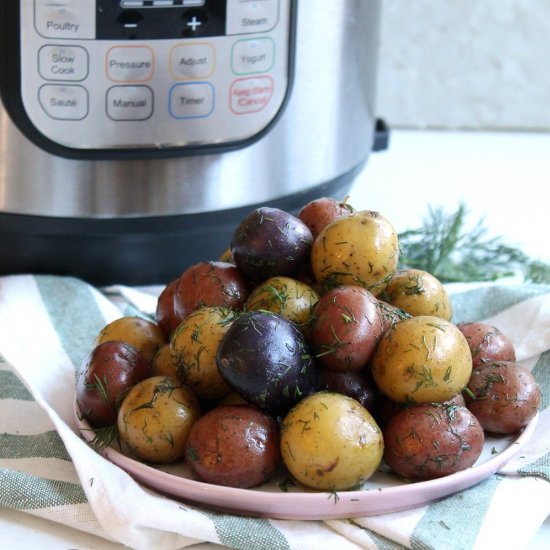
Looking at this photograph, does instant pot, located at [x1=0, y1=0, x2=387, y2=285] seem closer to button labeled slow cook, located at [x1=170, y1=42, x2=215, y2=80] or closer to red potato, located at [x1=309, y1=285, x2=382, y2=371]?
button labeled slow cook, located at [x1=170, y1=42, x2=215, y2=80]

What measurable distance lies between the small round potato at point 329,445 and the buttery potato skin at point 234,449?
0.01 metres

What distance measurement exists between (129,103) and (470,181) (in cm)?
55

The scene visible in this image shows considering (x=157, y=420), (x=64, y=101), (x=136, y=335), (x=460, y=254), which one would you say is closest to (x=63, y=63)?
(x=64, y=101)

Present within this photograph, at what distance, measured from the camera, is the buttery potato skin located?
0.59 meters

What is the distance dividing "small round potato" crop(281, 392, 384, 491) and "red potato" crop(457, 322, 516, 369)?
0.13 m

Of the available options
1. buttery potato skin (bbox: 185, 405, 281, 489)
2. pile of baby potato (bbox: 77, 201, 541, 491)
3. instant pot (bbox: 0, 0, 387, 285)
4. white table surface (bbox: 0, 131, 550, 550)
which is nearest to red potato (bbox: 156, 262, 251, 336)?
pile of baby potato (bbox: 77, 201, 541, 491)

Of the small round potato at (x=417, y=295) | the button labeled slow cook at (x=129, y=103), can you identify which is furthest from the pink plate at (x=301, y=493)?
the button labeled slow cook at (x=129, y=103)

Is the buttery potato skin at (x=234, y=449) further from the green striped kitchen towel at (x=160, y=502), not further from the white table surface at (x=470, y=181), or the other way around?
the white table surface at (x=470, y=181)

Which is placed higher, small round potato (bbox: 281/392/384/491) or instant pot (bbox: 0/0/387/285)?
instant pot (bbox: 0/0/387/285)

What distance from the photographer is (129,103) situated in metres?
0.88

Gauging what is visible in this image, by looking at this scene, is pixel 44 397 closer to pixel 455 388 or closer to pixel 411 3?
pixel 455 388

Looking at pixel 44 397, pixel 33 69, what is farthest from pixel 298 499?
pixel 33 69

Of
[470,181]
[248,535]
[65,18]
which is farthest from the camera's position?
[470,181]

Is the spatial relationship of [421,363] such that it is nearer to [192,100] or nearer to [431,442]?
[431,442]
